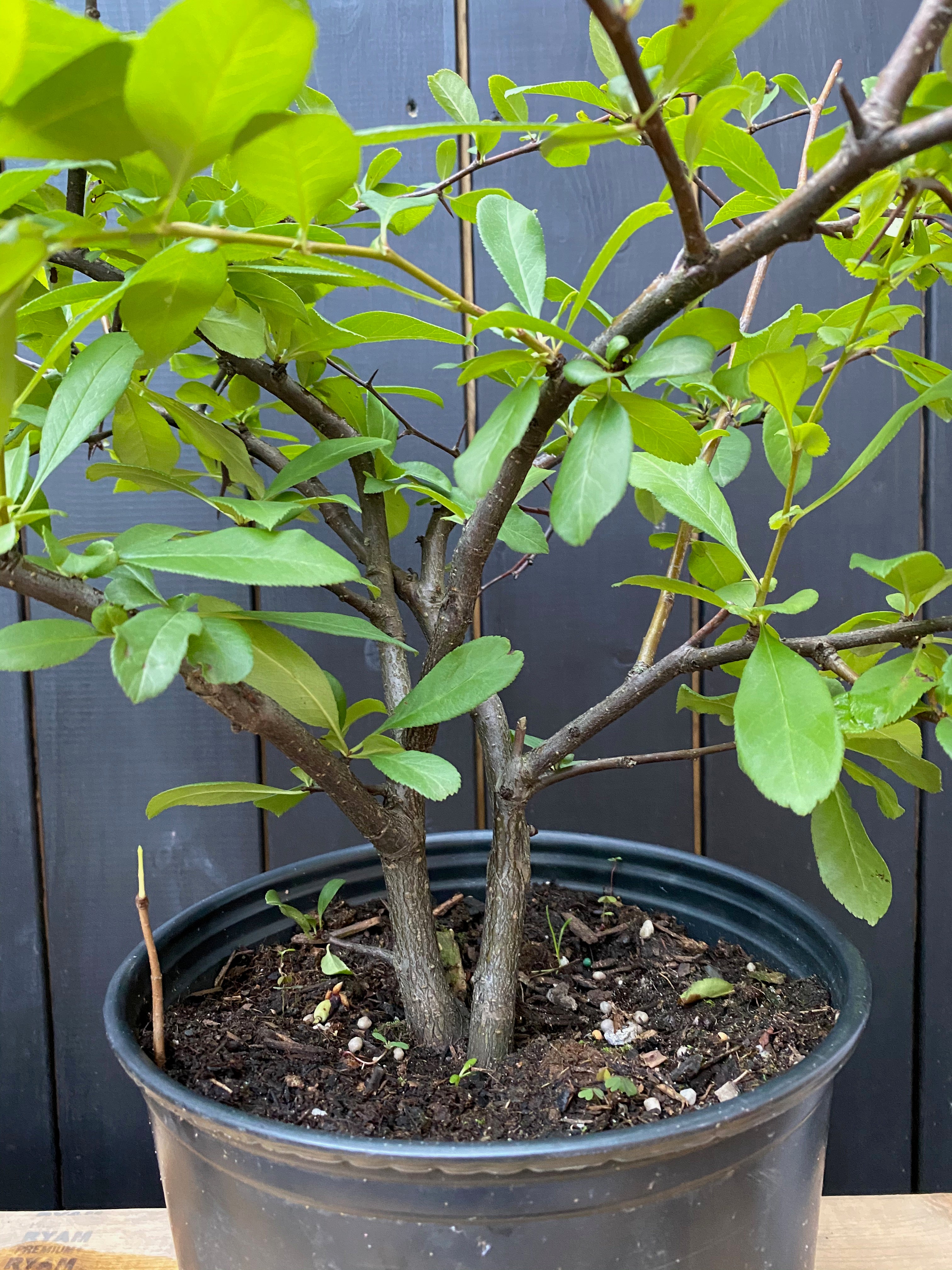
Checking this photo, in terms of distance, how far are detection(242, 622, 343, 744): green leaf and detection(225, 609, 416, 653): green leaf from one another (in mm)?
13

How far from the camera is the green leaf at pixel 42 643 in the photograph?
393mm

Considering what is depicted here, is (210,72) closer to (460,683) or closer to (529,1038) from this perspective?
(460,683)

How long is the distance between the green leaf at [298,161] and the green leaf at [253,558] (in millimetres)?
128

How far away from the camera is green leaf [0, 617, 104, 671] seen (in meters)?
0.39

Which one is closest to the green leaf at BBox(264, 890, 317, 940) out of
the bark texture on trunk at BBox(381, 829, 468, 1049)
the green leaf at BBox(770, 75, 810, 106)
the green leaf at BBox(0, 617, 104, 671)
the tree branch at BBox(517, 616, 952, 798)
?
the bark texture on trunk at BBox(381, 829, 468, 1049)

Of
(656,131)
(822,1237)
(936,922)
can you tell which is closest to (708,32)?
(656,131)

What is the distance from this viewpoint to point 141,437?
21.9 inches

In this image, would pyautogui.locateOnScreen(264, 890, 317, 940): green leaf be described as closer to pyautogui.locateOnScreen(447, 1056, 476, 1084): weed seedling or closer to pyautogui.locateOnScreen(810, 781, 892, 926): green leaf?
pyautogui.locateOnScreen(447, 1056, 476, 1084): weed seedling

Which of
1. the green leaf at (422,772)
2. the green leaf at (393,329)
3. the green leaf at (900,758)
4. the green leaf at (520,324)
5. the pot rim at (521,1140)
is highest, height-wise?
the green leaf at (393,329)

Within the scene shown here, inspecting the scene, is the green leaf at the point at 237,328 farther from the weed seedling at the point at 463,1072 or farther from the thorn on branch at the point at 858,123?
the weed seedling at the point at 463,1072

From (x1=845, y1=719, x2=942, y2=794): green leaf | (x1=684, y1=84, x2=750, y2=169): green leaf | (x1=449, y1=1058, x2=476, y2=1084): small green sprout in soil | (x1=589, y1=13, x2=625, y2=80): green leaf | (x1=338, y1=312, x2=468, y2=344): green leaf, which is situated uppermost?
(x1=589, y1=13, x2=625, y2=80): green leaf

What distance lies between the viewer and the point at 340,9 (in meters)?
0.93

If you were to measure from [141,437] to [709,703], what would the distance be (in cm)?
42

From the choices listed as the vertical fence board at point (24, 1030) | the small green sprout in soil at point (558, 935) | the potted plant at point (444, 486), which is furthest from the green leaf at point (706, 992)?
the vertical fence board at point (24, 1030)
